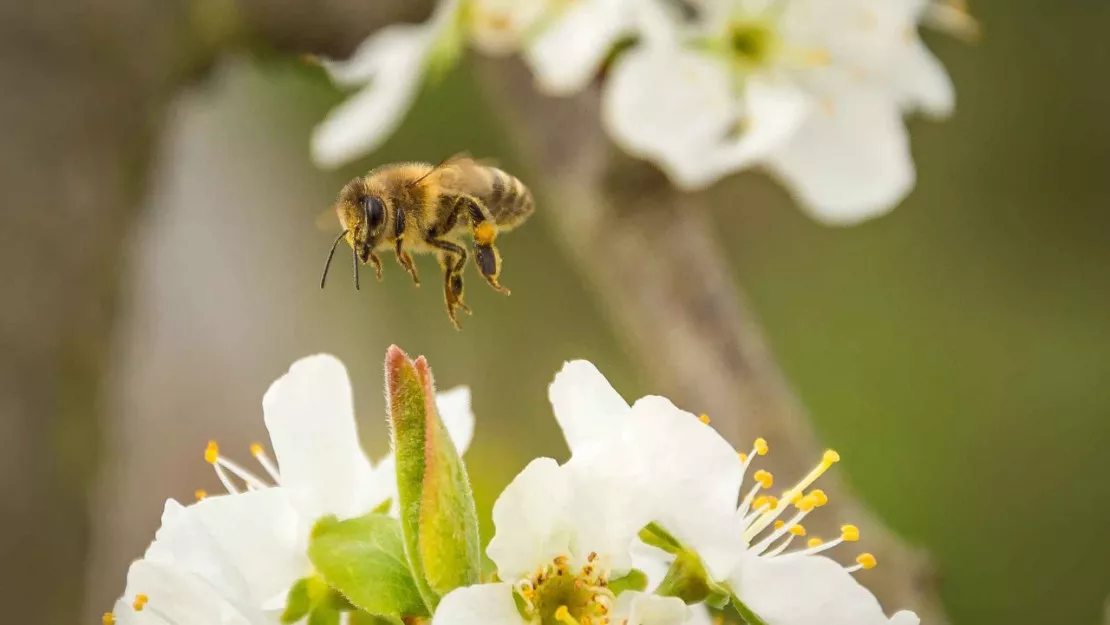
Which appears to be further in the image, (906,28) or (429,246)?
(906,28)

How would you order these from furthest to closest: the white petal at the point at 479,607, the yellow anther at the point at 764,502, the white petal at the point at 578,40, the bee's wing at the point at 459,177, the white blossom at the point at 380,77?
1. the white blossom at the point at 380,77
2. the white petal at the point at 578,40
3. the bee's wing at the point at 459,177
4. the yellow anther at the point at 764,502
5. the white petal at the point at 479,607

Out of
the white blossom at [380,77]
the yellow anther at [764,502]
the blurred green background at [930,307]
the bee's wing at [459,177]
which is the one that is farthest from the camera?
the blurred green background at [930,307]

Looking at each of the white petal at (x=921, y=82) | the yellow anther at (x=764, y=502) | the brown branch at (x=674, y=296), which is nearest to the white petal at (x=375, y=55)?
the brown branch at (x=674, y=296)

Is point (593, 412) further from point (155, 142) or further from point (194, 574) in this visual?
point (155, 142)

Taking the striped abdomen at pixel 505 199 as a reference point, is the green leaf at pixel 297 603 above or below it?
below

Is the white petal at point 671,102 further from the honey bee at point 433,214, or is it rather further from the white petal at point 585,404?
the white petal at point 585,404

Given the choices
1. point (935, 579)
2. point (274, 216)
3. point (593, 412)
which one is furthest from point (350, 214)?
point (274, 216)

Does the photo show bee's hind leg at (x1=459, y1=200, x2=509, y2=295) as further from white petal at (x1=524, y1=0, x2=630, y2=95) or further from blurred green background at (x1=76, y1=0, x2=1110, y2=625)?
blurred green background at (x1=76, y1=0, x2=1110, y2=625)
